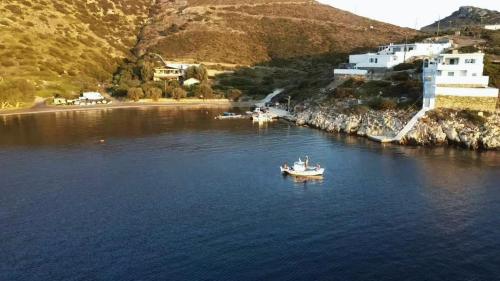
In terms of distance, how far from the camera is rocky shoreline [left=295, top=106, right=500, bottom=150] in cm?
9619

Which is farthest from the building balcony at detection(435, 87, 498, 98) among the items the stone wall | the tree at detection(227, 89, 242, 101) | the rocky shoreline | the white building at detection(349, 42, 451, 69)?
the tree at detection(227, 89, 242, 101)

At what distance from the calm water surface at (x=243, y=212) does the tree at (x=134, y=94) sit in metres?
78.1

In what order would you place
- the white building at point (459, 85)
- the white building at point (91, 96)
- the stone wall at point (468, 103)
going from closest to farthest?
1. the stone wall at point (468, 103)
2. the white building at point (459, 85)
3. the white building at point (91, 96)

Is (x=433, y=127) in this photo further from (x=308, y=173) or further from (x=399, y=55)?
(x=399, y=55)

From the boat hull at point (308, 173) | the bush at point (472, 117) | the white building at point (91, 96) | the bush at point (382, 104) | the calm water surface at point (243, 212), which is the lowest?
the calm water surface at point (243, 212)

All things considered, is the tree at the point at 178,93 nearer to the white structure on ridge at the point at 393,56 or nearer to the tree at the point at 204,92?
the tree at the point at 204,92

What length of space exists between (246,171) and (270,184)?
8610 mm

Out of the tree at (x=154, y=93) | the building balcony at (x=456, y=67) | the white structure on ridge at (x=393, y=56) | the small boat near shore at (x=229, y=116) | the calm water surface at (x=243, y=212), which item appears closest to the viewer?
the calm water surface at (x=243, y=212)

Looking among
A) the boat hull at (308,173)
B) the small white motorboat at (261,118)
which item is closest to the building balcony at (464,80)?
the boat hull at (308,173)

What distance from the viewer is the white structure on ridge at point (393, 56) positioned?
480ft

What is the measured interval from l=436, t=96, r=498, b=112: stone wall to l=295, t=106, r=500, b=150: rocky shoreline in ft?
8.90

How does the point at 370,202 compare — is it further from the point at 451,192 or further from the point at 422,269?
the point at 422,269

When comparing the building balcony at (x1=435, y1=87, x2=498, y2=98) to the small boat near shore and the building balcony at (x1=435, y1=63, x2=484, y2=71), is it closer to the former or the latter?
the building balcony at (x1=435, y1=63, x2=484, y2=71)

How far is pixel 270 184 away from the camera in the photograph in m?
73.1
